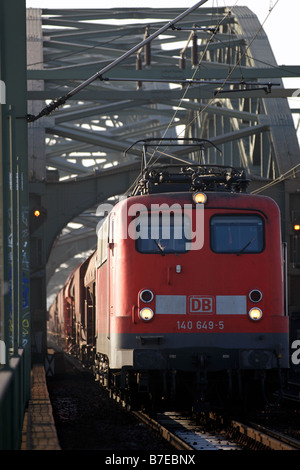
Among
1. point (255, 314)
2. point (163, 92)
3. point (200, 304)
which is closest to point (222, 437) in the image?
point (255, 314)

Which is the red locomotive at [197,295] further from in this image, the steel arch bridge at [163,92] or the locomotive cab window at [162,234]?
the steel arch bridge at [163,92]

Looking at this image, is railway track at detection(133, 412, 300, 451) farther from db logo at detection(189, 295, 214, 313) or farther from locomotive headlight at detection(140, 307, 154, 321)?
db logo at detection(189, 295, 214, 313)

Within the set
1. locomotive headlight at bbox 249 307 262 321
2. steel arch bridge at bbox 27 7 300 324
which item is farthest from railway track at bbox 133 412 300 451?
steel arch bridge at bbox 27 7 300 324

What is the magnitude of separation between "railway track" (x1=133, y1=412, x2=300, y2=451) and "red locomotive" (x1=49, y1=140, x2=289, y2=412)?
1.84ft

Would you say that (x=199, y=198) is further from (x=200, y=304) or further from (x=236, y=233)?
(x=200, y=304)

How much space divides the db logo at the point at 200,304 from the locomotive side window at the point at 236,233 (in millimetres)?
738

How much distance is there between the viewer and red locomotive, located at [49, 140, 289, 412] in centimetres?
1271

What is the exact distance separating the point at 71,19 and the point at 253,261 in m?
33.1

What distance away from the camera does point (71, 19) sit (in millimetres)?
44094

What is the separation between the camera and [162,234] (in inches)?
521

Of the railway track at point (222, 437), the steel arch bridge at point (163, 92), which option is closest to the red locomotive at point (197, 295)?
the railway track at point (222, 437)

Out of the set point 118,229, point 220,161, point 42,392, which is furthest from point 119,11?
point 118,229

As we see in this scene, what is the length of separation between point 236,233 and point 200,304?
1.20 metres

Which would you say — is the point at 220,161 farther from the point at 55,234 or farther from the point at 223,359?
the point at 223,359
